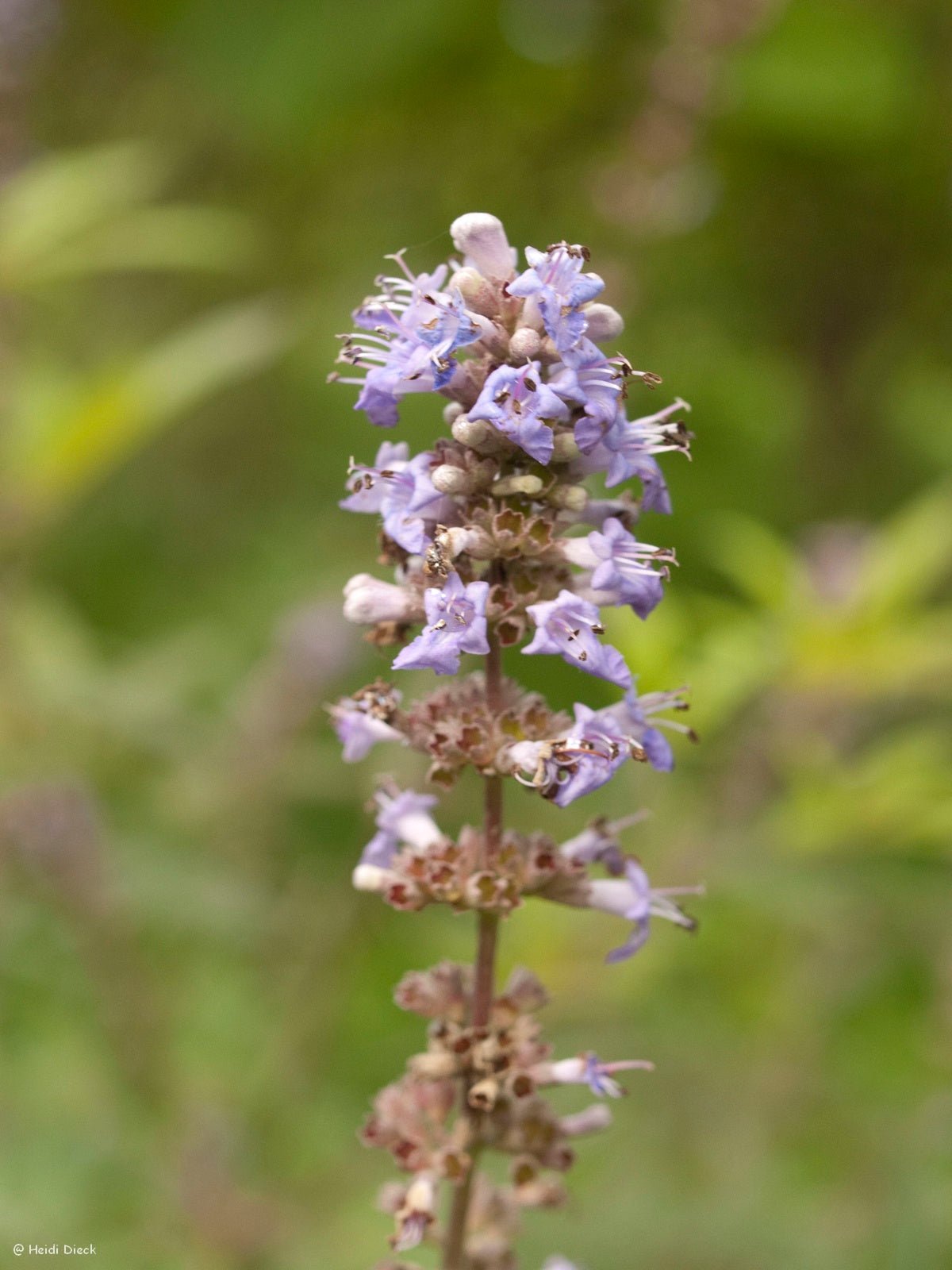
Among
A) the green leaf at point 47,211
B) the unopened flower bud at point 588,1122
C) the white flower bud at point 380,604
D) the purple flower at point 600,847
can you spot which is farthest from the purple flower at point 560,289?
the green leaf at point 47,211

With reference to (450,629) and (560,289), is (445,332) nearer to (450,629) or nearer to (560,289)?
(560,289)

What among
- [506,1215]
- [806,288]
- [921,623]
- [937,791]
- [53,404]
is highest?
[806,288]

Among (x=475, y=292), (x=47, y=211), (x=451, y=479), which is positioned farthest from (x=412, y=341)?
(x=47, y=211)

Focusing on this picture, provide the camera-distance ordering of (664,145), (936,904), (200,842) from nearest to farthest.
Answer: (936,904)
(200,842)
(664,145)

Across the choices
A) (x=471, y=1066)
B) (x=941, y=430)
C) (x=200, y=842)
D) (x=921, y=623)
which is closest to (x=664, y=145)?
(x=941, y=430)

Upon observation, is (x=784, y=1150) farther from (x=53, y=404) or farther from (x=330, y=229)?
(x=330, y=229)
